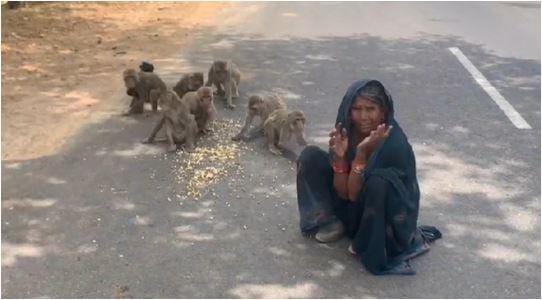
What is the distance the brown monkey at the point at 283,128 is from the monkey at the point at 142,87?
1.48 meters

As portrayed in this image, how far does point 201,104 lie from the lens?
6738 mm

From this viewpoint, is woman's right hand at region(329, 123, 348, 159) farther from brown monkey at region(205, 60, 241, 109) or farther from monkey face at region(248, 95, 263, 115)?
brown monkey at region(205, 60, 241, 109)

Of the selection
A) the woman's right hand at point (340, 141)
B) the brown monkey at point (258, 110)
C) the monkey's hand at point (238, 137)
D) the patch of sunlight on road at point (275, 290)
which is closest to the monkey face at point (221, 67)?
the brown monkey at point (258, 110)

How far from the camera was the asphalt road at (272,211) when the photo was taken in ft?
13.9

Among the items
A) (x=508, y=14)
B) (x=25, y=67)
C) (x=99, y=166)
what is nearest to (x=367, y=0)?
(x=508, y=14)

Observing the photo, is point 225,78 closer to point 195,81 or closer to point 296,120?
point 195,81

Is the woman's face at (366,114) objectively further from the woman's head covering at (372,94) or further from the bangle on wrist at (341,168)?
the bangle on wrist at (341,168)

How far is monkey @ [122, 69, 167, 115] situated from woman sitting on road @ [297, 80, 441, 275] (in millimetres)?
3406

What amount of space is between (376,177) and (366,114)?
0.39m

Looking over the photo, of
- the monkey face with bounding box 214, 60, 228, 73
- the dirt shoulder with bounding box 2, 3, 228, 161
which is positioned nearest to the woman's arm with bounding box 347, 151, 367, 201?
the dirt shoulder with bounding box 2, 3, 228, 161

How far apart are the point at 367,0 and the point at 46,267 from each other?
1353 centimetres

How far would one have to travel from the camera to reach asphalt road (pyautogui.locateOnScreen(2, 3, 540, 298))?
4246 mm

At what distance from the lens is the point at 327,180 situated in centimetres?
466

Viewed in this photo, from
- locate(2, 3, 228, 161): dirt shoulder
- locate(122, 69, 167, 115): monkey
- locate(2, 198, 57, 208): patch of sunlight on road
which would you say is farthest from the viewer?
locate(122, 69, 167, 115): monkey
